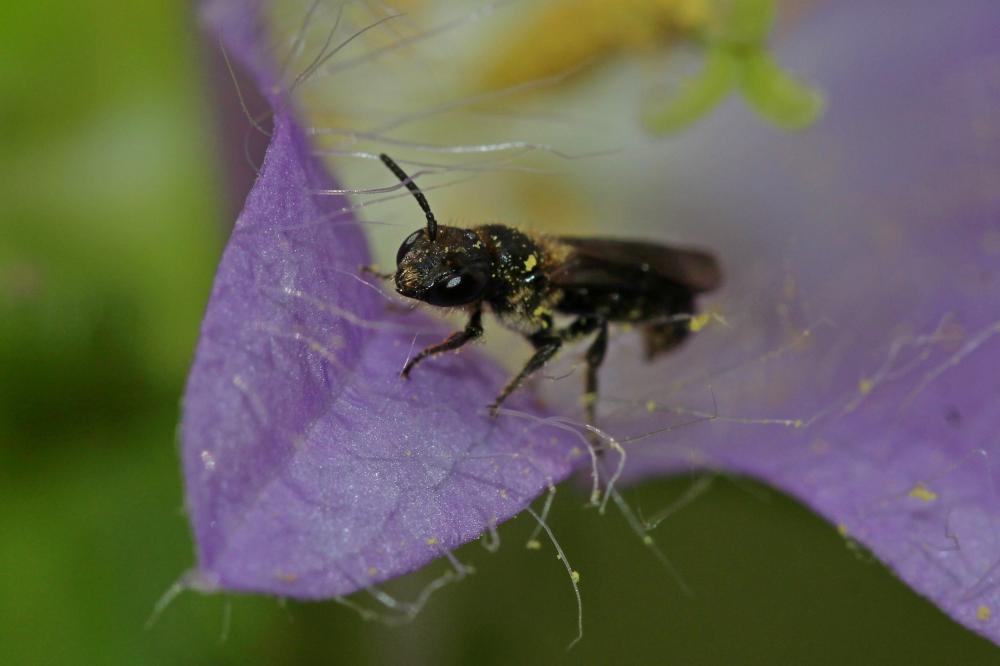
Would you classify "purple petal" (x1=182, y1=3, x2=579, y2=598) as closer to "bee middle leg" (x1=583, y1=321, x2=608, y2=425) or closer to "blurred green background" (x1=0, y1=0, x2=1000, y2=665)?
"bee middle leg" (x1=583, y1=321, x2=608, y2=425)

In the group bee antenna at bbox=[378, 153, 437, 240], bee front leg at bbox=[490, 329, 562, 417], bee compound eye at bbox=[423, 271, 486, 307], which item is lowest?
bee front leg at bbox=[490, 329, 562, 417]

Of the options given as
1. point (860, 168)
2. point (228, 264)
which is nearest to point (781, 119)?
point (860, 168)

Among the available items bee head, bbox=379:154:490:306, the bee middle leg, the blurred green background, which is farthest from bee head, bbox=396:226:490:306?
the blurred green background

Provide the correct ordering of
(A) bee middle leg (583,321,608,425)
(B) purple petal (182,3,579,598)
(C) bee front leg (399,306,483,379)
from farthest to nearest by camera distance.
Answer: (A) bee middle leg (583,321,608,425) < (C) bee front leg (399,306,483,379) < (B) purple petal (182,3,579,598)

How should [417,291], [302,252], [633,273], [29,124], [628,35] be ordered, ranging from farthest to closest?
[628,35] → [29,124] → [633,273] → [417,291] → [302,252]

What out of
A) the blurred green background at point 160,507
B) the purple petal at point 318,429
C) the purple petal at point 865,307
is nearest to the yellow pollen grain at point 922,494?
the purple petal at point 865,307

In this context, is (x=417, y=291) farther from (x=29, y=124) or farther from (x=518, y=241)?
(x=29, y=124)
